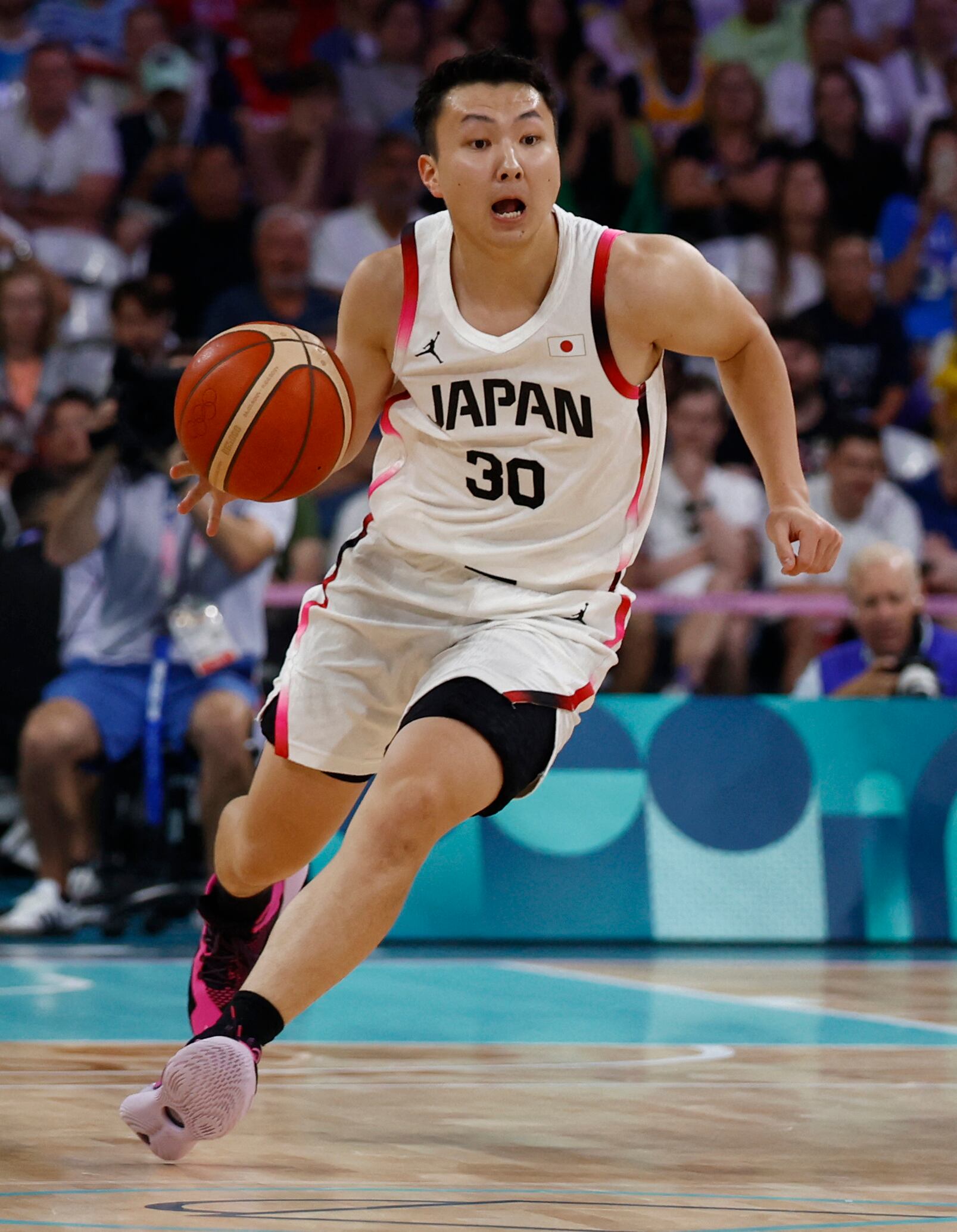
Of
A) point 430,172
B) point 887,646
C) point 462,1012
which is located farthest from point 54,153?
point 430,172

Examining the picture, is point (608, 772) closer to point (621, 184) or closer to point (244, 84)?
point (621, 184)

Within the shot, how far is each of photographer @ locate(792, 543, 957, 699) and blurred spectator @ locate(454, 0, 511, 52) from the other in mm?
5235

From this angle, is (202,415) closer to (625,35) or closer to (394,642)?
(394,642)

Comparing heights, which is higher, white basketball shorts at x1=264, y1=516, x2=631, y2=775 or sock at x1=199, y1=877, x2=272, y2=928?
white basketball shorts at x1=264, y1=516, x2=631, y2=775

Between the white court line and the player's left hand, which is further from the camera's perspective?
the white court line

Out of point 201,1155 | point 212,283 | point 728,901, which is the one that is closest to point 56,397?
point 212,283

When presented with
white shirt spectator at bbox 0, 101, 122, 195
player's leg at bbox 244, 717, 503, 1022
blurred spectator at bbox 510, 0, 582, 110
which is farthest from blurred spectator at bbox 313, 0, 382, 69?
player's leg at bbox 244, 717, 503, 1022

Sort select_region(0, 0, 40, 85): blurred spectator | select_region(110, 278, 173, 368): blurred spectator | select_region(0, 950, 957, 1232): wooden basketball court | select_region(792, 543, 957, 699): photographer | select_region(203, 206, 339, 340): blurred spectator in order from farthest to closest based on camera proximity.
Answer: select_region(0, 0, 40, 85): blurred spectator
select_region(203, 206, 339, 340): blurred spectator
select_region(110, 278, 173, 368): blurred spectator
select_region(792, 543, 957, 699): photographer
select_region(0, 950, 957, 1232): wooden basketball court

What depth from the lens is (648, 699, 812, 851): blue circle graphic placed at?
8.25 metres

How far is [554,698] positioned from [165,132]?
871 cm

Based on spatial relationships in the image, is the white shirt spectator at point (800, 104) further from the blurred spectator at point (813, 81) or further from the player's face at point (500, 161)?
the player's face at point (500, 161)

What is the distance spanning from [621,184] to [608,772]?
489 centimetres

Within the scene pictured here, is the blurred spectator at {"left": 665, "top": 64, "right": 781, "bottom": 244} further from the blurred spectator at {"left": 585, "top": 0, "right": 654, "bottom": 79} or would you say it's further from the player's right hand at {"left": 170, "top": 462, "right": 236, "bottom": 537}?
the player's right hand at {"left": 170, "top": 462, "right": 236, "bottom": 537}

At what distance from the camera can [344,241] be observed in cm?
1145
